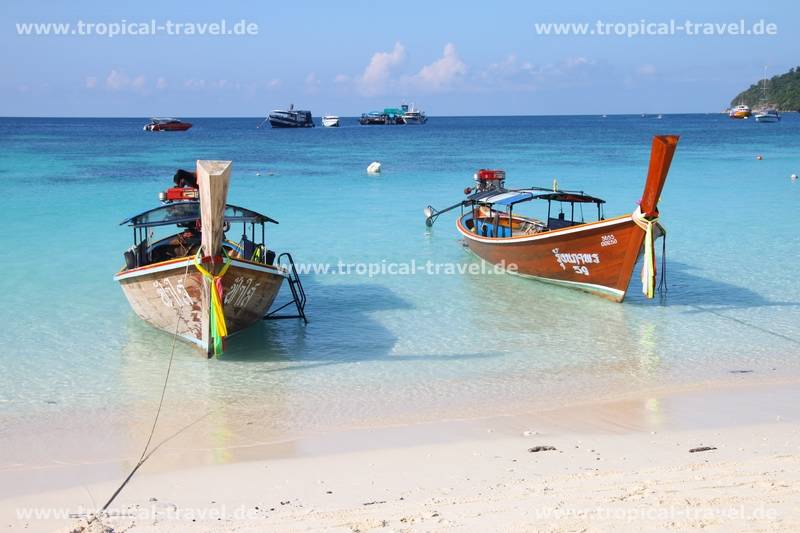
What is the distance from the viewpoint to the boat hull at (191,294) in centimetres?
1088

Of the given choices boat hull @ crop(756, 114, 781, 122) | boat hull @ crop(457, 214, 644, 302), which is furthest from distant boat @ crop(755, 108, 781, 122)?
boat hull @ crop(457, 214, 644, 302)

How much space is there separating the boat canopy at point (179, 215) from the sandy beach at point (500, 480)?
4.80 m

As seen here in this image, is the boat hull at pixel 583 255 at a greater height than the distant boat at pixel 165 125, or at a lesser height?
lesser

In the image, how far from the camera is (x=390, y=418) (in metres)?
9.20

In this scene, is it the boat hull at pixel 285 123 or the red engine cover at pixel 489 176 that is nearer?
the red engine cover at pixel 489 176

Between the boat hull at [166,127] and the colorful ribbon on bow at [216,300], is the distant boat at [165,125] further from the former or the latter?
the colorful ribbon on bow at [216,300]

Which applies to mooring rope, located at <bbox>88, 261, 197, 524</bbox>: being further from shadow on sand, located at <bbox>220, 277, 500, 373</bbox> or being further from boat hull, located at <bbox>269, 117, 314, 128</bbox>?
boat hull, located at <bbox>269, 117, 314, 128</bbox>

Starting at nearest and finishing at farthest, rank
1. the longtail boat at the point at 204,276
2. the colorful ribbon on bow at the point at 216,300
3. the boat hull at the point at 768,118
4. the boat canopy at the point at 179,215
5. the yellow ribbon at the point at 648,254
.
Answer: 1. the longtail boat at the point at 204,276
2. the colorful ribbon on bow at the point at 216,300
3. the boat canopy at the point at 179,215
4. the yellow ribbon at the point at 648,254
5. the boat hull at the point at 768,118

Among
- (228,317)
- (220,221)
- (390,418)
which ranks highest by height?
(220,221)

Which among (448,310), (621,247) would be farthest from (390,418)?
(621,247)

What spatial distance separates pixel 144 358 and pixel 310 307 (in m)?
3.47

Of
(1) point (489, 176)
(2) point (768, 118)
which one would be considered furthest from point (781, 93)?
(1) point (489, 176)

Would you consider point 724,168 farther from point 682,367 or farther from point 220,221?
point 220,221

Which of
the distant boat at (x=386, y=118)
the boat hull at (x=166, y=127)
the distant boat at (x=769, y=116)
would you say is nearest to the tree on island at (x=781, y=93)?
the distant boat at (x=769, y=116)
